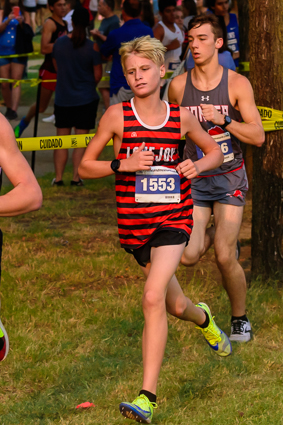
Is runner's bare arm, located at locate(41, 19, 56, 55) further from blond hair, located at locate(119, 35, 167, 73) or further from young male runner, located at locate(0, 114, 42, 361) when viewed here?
young male runner, located at locate(0, 114, 42, 361)

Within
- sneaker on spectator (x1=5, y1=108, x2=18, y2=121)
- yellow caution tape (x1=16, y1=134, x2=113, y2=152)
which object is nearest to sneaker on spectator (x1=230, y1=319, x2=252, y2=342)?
yellow caution tape (x1=16, y1=134, x2=113, y2=152)

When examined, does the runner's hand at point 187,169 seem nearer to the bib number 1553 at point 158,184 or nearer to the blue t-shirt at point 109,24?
the bib number 1553 at point 158,184

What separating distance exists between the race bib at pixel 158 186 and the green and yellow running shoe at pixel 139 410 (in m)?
1.06

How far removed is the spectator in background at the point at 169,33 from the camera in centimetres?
1108

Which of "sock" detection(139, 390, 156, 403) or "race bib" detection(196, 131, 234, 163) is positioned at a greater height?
"race bib" detection(196, 131, 234, 163)

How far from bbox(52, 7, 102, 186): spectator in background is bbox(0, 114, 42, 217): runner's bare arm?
6514mm

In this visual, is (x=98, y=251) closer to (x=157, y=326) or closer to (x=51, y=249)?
(x=51, y=249)

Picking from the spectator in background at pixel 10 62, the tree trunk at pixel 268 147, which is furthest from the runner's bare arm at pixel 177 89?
the spectator in background at pixel 10 62

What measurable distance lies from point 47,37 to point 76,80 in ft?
4.14

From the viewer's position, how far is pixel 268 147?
580 cm

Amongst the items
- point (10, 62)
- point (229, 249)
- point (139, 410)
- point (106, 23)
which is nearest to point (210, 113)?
point (229, 249)

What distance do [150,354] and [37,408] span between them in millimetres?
898

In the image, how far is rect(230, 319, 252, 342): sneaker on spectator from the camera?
5.03m

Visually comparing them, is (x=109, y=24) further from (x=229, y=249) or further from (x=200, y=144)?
(x=200, y=144)
